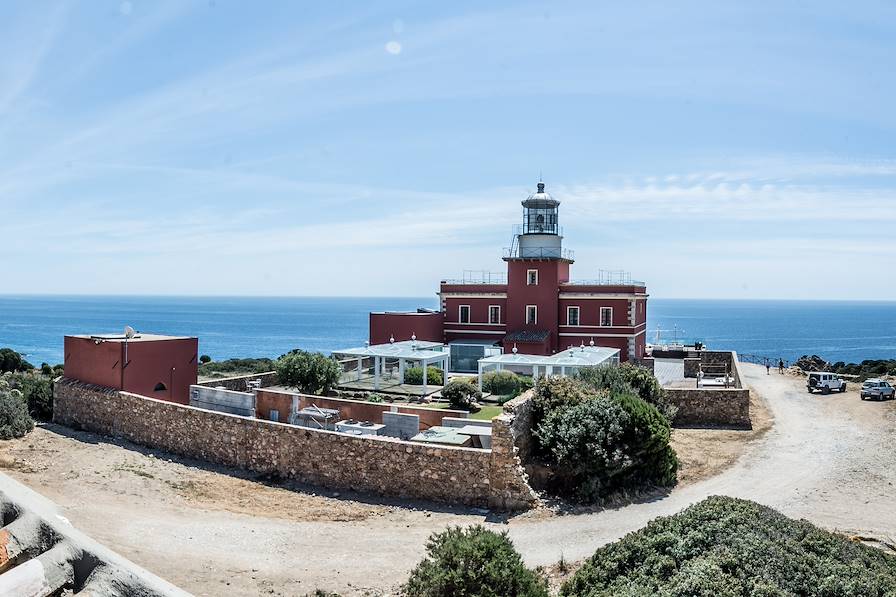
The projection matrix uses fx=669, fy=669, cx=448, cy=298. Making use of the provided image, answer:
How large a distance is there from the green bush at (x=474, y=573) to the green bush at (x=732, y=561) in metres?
0.87

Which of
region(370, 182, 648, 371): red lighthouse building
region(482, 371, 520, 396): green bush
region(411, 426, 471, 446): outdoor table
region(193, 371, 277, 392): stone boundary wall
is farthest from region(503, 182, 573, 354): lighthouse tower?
region(411, 426, 471, 446): outdoor table

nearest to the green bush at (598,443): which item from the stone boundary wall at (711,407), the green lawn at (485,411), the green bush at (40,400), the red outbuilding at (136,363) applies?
the green lawn at (485,411)

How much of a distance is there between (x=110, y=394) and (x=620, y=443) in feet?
46.8

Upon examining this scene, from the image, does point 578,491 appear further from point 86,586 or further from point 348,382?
point 348,382

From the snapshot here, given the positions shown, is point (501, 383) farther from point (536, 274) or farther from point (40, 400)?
point (40, 400)

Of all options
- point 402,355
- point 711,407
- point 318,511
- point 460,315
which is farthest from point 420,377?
point 318,511

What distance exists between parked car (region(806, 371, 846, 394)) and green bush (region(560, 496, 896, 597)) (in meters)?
24.3

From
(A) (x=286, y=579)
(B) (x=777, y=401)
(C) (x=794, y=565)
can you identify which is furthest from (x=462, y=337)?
(C) (x=794, y=565)

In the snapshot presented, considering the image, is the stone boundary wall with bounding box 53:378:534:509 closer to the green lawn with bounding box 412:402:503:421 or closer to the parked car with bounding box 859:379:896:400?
the green lawn with bounding box 412:402:503:421

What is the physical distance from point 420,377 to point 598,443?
55.1ft

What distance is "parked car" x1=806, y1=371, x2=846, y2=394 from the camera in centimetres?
2959

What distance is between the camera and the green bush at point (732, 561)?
6613 mm

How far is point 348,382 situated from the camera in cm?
2997

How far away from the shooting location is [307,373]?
25.3 metres
